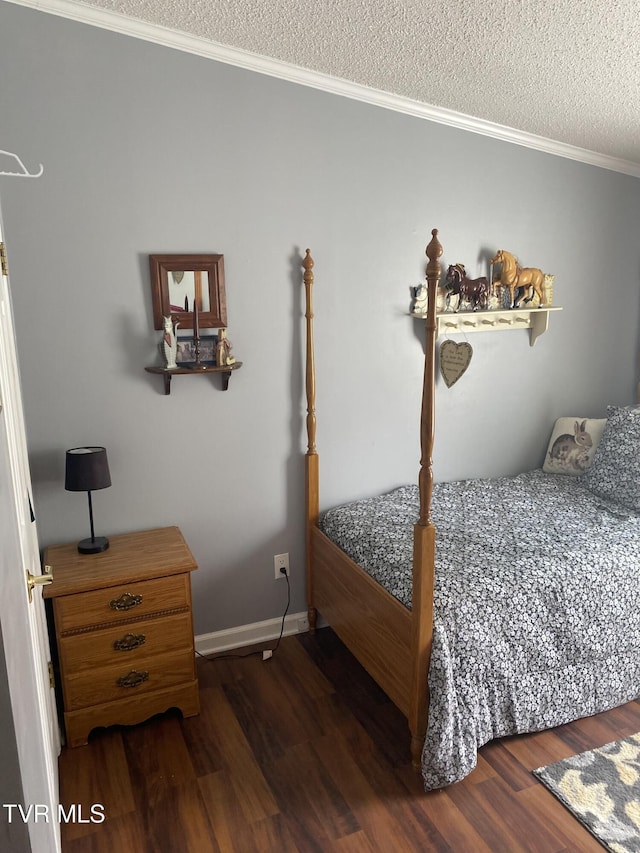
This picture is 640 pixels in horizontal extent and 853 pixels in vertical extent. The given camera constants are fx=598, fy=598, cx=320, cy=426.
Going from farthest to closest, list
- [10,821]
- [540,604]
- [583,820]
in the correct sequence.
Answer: [540,604] < [583,820] < [10,821]

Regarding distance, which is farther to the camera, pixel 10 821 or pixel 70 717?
pixel 70 717

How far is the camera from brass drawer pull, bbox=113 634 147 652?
2.09 meters

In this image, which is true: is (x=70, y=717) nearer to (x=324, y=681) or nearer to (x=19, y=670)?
(x=324, y=681)

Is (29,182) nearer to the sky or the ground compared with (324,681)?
nearer to the sky

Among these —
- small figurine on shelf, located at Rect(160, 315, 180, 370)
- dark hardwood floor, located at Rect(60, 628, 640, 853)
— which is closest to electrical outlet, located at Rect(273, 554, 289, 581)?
dark hardwood floor, located at Rect(60, 628, 640, 853)

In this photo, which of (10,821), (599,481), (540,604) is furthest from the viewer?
(599,481)

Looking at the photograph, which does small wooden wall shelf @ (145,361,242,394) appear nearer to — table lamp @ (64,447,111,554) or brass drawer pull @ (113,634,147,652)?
table lamp @ (64,447,111,554)

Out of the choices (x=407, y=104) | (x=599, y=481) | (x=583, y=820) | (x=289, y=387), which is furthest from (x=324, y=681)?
(x=407, y=104)

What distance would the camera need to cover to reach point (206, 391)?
247cm

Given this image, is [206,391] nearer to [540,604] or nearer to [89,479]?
[89,479]

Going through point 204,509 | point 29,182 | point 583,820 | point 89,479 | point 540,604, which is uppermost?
point 29,182

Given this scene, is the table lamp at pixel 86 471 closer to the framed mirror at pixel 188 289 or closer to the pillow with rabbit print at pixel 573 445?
the framed mirror at pixel 188 289

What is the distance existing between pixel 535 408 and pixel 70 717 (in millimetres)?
2625

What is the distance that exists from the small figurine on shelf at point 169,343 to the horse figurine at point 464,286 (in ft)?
Answer: 4.27
